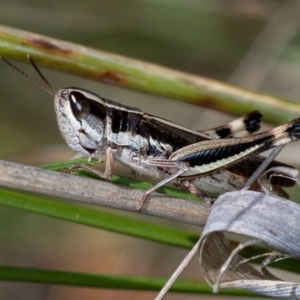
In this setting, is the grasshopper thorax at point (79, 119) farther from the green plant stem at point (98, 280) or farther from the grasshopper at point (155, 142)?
the green plant stem at point (98, 280)

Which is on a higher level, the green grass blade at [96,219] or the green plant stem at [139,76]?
the green plant stem at [139,76]

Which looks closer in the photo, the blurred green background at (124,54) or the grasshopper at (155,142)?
the grasshopper at (155,142)

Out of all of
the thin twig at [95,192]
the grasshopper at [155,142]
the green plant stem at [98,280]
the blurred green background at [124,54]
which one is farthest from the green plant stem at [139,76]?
the blurred green background at [124,54]

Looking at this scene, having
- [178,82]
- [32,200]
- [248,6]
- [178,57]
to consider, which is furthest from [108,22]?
[32,200]

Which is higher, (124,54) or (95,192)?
(95,192)

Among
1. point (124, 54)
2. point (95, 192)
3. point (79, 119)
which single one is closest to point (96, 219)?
point (95, 192)

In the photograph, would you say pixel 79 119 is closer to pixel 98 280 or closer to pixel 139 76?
pixel 139 76
